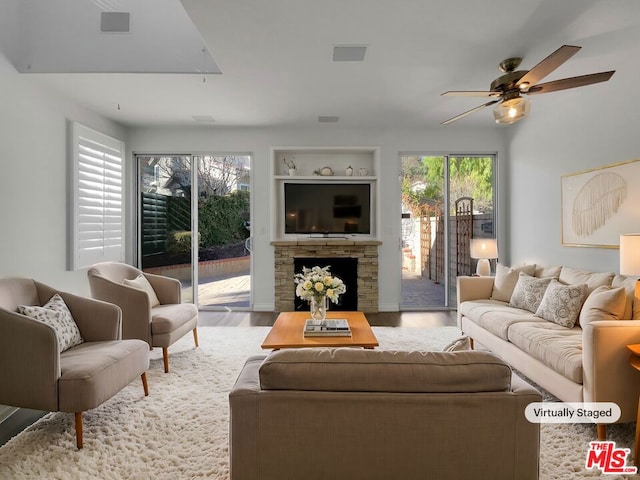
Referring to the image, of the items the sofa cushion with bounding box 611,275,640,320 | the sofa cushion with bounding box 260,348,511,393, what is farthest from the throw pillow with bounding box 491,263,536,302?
the sofa cushion with bounding box 260,348,511,393

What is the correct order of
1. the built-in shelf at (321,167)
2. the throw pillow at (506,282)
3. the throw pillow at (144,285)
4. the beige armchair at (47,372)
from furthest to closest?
the built-in shelf at (321,167) → the throw pillow at (506,282) → the throw pillow at (144,285) → the beige armchair at (47,372)

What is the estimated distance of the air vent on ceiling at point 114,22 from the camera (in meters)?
3.63

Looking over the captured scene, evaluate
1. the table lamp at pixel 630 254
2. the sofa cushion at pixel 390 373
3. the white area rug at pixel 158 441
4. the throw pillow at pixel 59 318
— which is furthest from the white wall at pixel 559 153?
the throw pillow at pixel 59 318

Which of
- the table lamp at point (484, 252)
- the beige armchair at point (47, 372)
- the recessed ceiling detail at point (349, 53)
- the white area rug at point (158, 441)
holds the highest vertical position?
the recessed ceiling detail at point (349, 53)

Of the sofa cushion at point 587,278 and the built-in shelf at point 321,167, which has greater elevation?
the built-in shelf at point 321,167

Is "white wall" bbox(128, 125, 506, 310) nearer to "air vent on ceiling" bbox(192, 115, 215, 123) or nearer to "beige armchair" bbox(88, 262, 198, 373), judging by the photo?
"air vent on ceiling" bbox(192, 115, 215, 123)

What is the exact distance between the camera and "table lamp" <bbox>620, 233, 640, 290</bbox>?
104 inches

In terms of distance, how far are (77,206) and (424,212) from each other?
4.61 metres

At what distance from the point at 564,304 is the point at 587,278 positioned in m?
0.47

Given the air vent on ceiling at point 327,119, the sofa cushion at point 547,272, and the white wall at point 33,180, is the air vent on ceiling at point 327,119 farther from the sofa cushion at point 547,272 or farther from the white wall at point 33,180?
the sofa cushion at point 547,272

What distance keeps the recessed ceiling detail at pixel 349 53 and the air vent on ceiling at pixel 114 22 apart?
6.54 feet

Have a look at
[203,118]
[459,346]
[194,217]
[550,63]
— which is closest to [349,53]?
[550,63]

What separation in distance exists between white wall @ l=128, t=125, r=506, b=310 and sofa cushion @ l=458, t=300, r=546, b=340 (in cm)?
177

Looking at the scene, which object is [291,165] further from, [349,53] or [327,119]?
[349,53]
